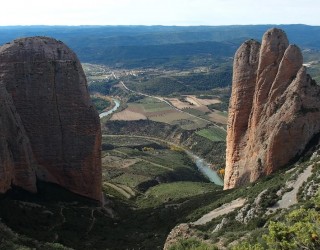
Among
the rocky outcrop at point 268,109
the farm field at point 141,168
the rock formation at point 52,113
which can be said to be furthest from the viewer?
the farm field at point 141,168

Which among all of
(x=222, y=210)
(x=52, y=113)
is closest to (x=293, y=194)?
(x=222, y=210)

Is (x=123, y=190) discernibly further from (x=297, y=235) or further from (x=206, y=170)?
(x=297, y=235)

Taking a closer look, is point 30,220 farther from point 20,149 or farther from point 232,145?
point 232,145

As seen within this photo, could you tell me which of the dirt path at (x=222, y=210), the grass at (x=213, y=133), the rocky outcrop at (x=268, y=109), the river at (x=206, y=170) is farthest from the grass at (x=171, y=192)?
the grass at (x=213, y=133)

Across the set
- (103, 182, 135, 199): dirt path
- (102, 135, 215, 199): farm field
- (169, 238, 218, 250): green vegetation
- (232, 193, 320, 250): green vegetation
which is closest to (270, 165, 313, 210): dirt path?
(169, 238, 218, 250): green vegetation

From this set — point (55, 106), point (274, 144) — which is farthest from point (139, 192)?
point (274, 144)

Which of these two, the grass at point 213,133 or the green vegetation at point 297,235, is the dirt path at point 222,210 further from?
the grass at point 213,133
